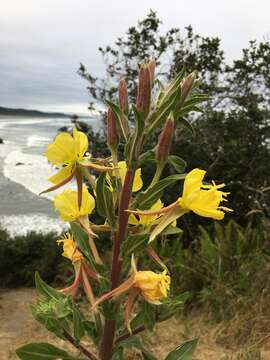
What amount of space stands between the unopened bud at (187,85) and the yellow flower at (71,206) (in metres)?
0.36

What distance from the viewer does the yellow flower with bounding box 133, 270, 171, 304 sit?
107 cm

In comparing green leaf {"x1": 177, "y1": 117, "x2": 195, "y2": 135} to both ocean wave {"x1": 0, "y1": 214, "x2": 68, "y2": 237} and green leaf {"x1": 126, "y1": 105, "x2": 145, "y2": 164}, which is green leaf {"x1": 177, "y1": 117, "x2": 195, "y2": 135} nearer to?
green leaf {"x1": 126, "y1": 105, "x2": 145, "y2": 164}

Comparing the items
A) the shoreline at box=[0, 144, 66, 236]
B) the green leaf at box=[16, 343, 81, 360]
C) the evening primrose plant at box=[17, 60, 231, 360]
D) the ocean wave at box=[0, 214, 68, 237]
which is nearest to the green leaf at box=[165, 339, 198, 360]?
the evening primrose plant at box=[17, 60, 231, 360]

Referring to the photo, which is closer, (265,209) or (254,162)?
(265,209)

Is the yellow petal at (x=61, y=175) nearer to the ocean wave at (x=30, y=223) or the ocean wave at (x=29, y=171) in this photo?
the ocean wave at (x=30, y=223)

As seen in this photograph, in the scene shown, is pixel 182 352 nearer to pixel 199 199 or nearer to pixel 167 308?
pixel 167 308

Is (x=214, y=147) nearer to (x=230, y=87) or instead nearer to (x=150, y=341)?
(x=230, y=87)

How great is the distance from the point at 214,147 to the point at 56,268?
8.70ft

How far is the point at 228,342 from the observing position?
155 inches

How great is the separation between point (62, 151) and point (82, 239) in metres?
0.24

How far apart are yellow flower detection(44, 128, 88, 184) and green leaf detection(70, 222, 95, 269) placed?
0.43 feet

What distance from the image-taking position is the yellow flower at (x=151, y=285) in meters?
1.07

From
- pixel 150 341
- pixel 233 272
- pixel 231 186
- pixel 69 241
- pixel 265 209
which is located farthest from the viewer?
pixel 231 186

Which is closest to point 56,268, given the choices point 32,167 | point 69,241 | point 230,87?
point 230,87
